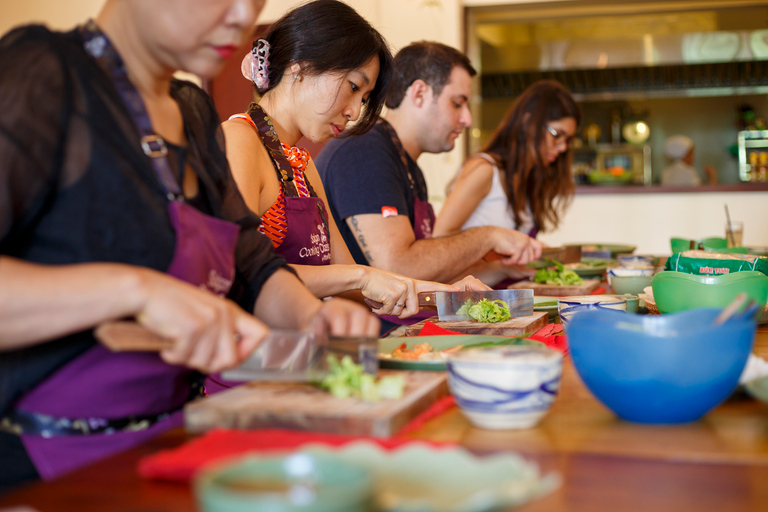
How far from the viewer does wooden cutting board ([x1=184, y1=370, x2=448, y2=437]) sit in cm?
85

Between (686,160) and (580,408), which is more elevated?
(686,160)

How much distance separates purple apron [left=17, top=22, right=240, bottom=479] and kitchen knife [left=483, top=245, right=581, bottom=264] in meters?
1.89

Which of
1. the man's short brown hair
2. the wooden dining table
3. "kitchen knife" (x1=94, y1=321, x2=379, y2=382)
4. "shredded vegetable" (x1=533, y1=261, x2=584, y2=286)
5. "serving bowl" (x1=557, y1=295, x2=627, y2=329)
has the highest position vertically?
the man's short brown hair

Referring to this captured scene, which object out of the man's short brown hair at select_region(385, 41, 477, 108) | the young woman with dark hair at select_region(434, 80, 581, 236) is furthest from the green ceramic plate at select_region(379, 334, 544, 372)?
the young woman with dark hair at select_region(434, 80, 581, 236)

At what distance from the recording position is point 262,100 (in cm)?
198

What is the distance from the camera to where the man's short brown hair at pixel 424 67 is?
9.18ft

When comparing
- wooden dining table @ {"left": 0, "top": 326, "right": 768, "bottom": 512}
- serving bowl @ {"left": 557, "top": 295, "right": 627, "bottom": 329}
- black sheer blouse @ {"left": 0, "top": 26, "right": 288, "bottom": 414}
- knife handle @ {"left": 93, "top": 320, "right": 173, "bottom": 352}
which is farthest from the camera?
serving bowl @ {"left": 557, "top": 295, "right": 627, "bottom": 329}

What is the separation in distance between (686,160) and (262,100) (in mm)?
6481

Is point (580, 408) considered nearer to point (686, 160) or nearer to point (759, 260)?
point (759, 260)

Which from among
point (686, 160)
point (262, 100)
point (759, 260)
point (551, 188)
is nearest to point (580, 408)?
point (759, 260)

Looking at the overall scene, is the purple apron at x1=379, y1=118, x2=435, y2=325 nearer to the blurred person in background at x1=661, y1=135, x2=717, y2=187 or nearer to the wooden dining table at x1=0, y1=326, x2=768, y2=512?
the wooden dining table at x1=0, y1=326, x2=768, y2=512

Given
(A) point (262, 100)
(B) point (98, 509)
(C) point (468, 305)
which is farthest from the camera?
(A) point (262, 100)

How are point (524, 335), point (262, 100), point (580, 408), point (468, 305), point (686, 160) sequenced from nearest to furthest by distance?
point (580, 408) < point (524, 335) < point (468, 305) < point (262, 100) < point (686, 160)

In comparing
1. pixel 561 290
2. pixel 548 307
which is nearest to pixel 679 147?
pixel 561 290
